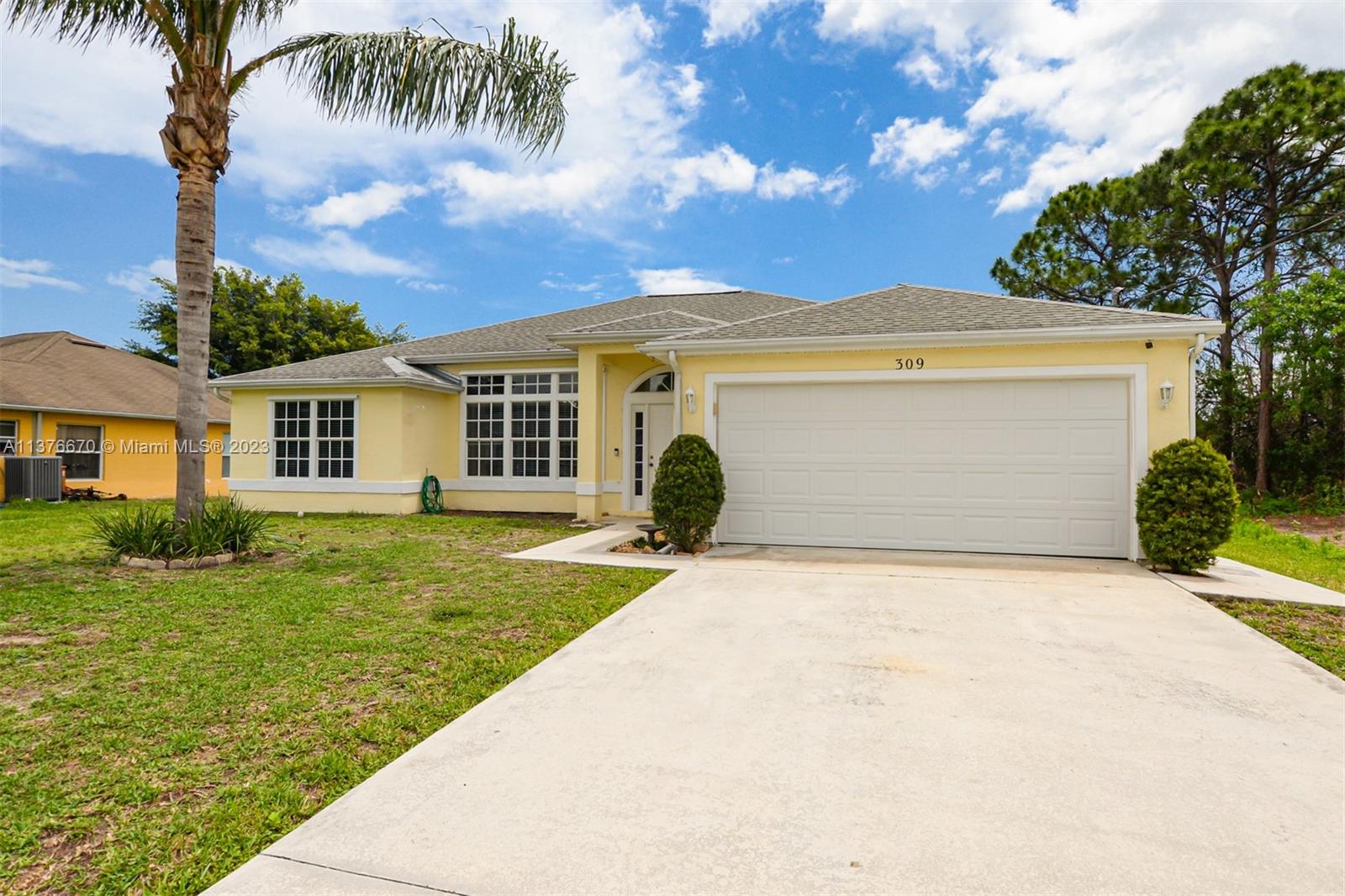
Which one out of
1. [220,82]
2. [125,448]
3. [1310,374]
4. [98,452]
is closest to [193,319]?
[220,82]

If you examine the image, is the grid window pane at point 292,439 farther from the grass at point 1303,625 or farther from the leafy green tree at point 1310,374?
the leafy green tree at point 1310,374

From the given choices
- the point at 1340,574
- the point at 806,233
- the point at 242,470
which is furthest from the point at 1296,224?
the point at 242,470

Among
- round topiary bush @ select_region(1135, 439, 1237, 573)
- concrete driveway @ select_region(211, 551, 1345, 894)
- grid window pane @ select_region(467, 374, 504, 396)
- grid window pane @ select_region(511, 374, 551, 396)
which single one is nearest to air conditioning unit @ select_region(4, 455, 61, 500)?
grid window pane @ select_region(467, 374, 504, 396)

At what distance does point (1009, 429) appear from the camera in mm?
7922

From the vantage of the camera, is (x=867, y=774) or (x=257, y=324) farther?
(x=257, y=324)

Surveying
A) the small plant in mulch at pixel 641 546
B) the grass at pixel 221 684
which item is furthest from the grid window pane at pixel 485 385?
the grass at pixel 221 684

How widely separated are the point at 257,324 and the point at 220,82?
23.5 metres

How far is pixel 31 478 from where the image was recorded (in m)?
14.2

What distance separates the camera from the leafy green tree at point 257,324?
26750mm

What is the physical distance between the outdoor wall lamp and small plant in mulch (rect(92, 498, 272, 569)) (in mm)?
11198

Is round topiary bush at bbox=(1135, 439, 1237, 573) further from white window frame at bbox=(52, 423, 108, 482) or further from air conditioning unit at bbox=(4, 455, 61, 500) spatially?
white window frame at bbox=(52, 423, 108, 482)

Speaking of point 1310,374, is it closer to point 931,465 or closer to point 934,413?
point 934,413

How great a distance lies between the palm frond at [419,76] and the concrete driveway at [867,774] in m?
6.75

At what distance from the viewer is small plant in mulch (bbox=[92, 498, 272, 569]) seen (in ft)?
23.6
